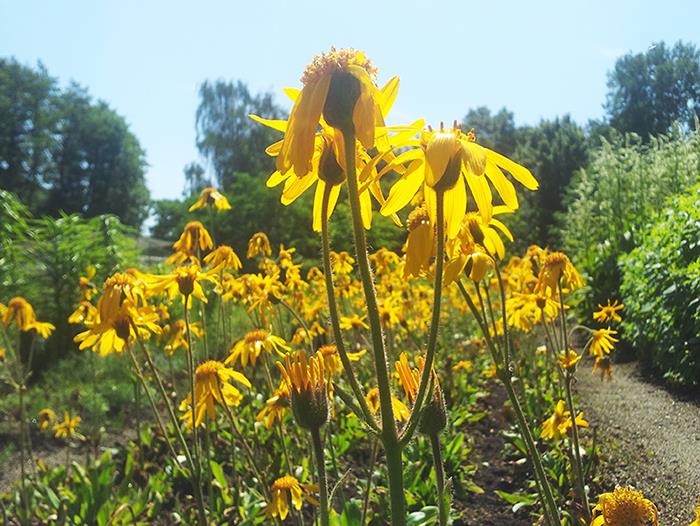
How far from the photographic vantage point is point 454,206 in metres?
0.98

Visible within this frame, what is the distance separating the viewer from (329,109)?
873mm

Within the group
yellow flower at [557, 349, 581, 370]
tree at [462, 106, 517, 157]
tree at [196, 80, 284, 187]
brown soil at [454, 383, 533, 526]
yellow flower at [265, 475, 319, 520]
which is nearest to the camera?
yellow flower at [265, 475, 319, 520]

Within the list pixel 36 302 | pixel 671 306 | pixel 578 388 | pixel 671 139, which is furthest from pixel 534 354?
pixel 36 302

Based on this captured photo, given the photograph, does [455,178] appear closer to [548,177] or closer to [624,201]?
[624,201]

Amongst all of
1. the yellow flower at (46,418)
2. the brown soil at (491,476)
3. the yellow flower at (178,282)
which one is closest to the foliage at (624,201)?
the brown soil at (491,476)

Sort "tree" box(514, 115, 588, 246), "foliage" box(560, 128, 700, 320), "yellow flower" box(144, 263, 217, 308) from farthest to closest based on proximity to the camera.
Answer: "tree" box(514, 115, 588, 246)
"foliage" box(560, 128, 700, 320)
"yellow flower" box(144, 263, 217, 308)

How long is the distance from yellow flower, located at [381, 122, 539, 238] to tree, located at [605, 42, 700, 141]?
6.41 m

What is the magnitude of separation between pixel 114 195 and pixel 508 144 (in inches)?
939

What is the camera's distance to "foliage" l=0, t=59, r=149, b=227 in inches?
1196

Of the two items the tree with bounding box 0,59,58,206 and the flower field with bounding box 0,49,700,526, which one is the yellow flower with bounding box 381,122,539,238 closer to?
the flower field with bounding box 0,49,700,526

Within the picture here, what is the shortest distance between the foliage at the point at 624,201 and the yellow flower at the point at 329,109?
20.5 feet

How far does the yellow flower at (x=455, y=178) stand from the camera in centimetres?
87

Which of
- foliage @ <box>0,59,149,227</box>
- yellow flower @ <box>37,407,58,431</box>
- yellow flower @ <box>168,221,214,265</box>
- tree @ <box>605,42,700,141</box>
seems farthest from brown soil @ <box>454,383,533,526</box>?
foliage @ <box>0,59,149,227</box>

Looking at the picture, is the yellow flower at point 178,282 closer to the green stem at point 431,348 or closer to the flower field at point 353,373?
the flower field at point 353,373
